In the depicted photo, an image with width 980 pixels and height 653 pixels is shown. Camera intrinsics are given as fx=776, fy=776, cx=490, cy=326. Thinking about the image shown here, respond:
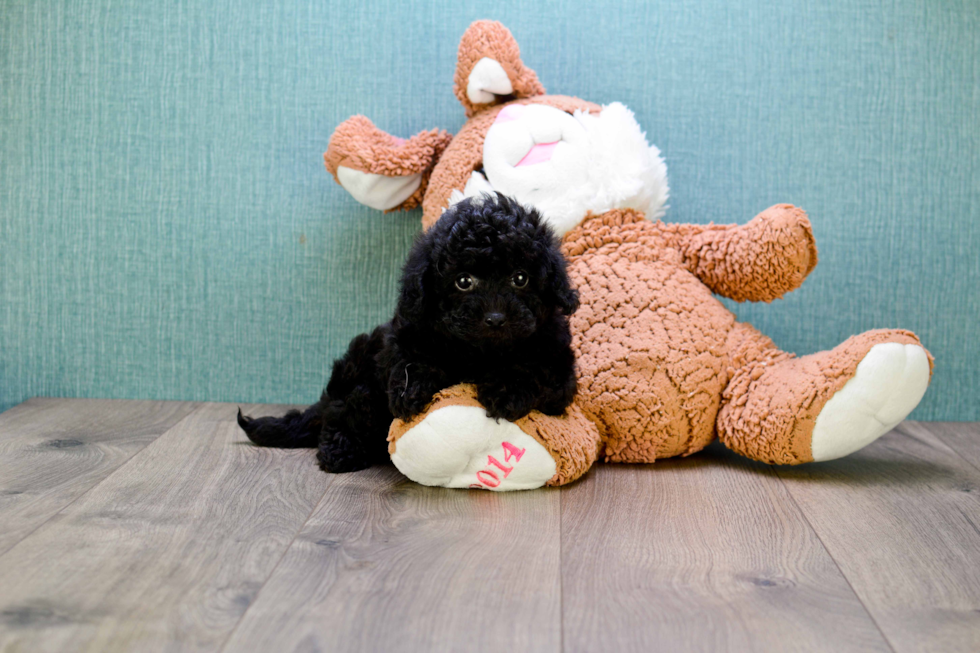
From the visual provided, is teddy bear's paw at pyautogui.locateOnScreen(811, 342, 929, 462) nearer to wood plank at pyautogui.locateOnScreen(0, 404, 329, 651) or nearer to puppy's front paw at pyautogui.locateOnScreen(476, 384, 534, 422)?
puppy's front paw at pyautogui.locateOnScreen(476, 384, 534, 422)

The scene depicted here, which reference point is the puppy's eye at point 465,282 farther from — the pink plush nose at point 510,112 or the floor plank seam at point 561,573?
the pink plush nose at point 510,112

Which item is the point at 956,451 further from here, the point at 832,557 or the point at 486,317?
the point at 486,317

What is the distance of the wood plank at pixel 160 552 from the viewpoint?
0.77 m

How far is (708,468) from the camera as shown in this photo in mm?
1314

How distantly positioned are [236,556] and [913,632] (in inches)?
29.6

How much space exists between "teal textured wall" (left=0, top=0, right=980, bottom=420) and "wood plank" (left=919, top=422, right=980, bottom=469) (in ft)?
0.16

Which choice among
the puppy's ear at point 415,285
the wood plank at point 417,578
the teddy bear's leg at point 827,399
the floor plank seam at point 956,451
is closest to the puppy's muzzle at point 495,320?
the puppy's ear at point 415,285

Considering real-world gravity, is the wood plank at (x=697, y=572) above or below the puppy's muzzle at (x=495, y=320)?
below

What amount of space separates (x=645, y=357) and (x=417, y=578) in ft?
1.84

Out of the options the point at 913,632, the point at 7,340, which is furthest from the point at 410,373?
the point at 7,340

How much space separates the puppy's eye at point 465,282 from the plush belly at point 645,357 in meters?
0.30

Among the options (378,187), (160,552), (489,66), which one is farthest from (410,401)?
(489,66)

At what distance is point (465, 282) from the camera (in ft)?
3.49

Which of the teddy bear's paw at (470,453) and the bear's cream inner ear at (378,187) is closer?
the teddy bear's paw at (470,453)
